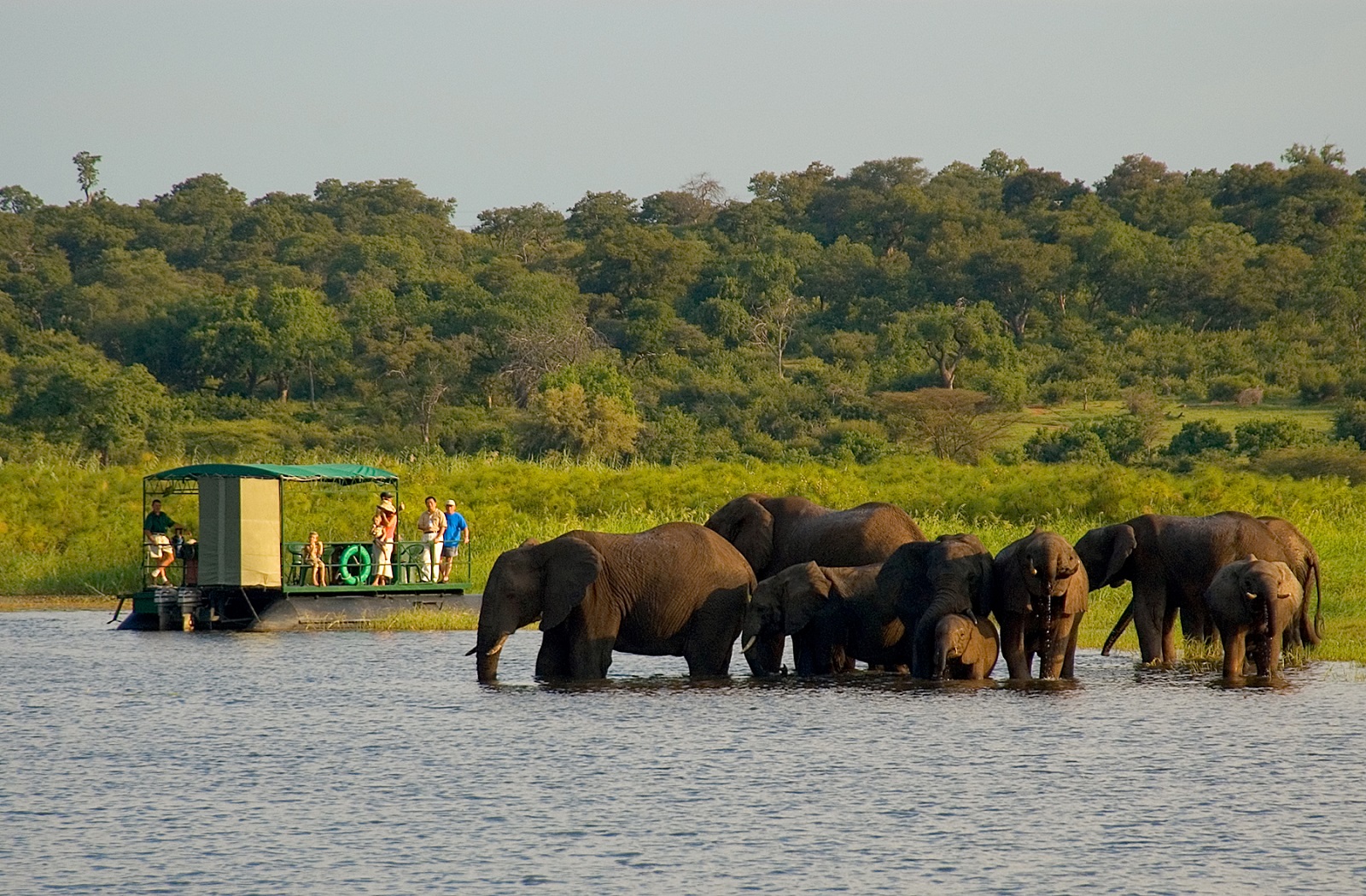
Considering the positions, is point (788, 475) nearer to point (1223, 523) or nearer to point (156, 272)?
point (1223, 523)

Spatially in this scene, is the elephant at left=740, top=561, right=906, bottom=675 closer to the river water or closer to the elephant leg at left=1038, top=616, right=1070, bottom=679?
the river water

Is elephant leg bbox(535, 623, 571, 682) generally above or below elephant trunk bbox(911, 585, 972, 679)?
below

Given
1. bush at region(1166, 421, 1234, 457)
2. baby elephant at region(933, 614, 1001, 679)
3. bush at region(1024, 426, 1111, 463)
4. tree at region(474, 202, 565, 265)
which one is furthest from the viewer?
tree at region(474, 202, 565, 265)

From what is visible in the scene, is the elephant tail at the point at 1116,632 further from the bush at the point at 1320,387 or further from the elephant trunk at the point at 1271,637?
the bush at the point at 1320,387

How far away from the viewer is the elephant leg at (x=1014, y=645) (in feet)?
59.6

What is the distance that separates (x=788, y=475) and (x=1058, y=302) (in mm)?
32732

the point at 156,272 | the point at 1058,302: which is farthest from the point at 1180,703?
the point at 156,272

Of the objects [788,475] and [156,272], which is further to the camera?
[156,272]

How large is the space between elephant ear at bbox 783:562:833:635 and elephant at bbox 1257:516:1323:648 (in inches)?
176

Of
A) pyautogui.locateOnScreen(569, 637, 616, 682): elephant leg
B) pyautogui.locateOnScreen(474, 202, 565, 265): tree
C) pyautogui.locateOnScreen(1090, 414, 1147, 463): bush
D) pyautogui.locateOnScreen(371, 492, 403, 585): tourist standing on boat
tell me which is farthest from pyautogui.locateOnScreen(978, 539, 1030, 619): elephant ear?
pyautogui.locateOnScreen(474, 202, 565, 265): tree

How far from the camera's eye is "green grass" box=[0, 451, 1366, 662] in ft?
103

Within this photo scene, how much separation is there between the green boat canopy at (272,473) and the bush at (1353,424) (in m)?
30.2

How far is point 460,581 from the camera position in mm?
29156

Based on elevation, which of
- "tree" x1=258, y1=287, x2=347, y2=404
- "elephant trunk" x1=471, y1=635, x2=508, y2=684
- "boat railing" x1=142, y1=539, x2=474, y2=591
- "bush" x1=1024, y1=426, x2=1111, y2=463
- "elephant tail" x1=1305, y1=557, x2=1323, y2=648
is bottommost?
"elephant trunk" x1=471, y1=635, x2=508, y2=684
